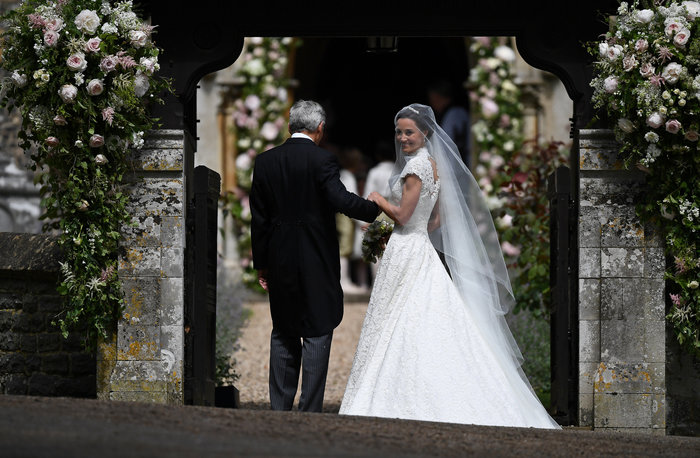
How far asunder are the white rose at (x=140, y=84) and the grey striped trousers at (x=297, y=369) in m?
1.54

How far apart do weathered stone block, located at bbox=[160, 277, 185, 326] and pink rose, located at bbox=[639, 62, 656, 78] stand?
2.81 m

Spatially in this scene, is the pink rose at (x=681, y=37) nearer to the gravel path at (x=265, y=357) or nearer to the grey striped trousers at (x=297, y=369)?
the grey striped trousers at (x=297, y=369)

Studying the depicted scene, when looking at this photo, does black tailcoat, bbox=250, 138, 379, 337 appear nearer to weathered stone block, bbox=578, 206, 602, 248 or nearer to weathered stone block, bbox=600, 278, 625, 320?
weathered stone block, bbox=578, 206, 602, 248

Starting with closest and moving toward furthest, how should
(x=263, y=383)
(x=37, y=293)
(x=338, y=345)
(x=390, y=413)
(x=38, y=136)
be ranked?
(x=390, y=413), (x=38, y=136), (x=37, y=293), (x=263, y=383), (x=338, y=345)

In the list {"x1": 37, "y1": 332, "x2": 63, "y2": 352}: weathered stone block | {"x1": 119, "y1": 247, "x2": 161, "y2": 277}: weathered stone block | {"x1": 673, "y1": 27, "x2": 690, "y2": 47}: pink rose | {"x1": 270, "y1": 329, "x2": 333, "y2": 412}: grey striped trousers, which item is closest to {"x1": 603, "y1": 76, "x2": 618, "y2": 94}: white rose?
{"x1": 673, "y1": 27, "x2": 690, "y2": 47}: pink rose

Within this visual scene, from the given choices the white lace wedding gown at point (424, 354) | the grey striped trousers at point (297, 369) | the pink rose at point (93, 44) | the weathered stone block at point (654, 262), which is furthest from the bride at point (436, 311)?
the pink rose at point (93, 44)

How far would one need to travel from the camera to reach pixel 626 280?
23.6 feet

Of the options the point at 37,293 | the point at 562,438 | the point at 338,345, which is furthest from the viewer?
the point at 338,345

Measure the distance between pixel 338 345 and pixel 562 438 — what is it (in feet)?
21.6

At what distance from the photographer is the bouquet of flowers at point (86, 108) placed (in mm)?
6883

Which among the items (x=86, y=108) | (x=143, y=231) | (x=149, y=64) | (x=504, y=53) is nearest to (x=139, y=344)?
(x=143, y=231)

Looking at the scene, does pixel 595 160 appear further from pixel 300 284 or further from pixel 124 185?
pixel 124 185

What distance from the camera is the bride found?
21.0 feet

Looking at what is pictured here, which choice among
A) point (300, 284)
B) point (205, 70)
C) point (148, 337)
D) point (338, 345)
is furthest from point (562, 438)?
point (338, 345)
